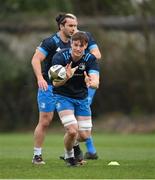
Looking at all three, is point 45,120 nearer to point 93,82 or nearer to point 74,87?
point 74,87

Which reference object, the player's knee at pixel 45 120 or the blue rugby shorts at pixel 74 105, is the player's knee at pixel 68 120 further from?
the player's knee at pixel 45 120

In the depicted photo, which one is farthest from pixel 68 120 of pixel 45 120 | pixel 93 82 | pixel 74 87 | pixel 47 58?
pixel 47 58

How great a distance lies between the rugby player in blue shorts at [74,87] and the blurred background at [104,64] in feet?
65.0

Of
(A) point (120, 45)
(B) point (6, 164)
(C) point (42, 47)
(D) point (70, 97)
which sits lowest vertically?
(B) point (6, 164)

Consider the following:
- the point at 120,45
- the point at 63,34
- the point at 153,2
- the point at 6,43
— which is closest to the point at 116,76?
the point at 120,45

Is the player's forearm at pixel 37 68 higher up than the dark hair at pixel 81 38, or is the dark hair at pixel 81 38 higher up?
the dark hair at pixel 81 38

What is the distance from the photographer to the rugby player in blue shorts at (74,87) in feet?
35.0

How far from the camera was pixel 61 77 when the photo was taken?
10.5 metres

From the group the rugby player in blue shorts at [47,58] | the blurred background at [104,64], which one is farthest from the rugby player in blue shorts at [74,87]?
the blurred background at [104,64]

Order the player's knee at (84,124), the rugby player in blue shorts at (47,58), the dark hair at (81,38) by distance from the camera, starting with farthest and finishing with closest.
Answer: the rugby player in blue shorts at (47,58)
the player's knee at (84,124)
the dark hair at (81,38)

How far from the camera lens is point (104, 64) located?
32.6 metres

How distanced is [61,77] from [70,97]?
507 millimetres

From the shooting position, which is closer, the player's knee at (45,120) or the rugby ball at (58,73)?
the rugby ball at (58,73)

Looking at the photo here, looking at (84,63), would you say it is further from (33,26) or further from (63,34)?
(33,26)
